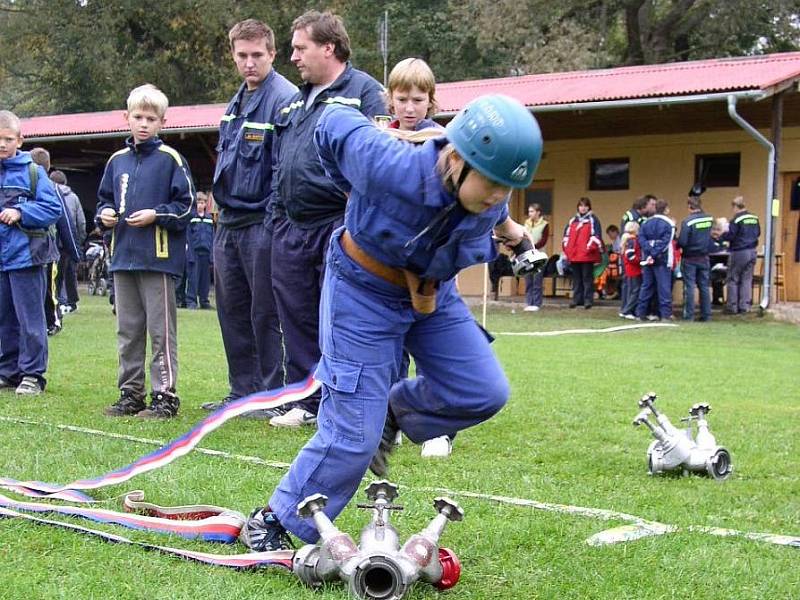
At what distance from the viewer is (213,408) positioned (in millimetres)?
7262

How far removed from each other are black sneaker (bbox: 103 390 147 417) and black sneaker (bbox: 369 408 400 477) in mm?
3270

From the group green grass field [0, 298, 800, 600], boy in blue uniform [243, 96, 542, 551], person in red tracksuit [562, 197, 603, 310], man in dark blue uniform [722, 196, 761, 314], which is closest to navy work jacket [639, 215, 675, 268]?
man in dark blue uniform [722, 196, 761, 314]

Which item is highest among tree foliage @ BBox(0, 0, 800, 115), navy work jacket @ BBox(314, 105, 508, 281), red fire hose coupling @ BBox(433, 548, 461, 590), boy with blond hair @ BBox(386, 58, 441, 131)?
tree foliage @ BBox(0, 0, 800, 115)

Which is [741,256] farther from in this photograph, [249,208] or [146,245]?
[146,245]

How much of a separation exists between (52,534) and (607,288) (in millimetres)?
20224

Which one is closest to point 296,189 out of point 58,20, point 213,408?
point 213,408

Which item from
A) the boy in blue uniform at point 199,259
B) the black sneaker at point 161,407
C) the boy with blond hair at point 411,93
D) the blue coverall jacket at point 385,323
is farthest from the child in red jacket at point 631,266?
the blue coverall jacket at point 385,323

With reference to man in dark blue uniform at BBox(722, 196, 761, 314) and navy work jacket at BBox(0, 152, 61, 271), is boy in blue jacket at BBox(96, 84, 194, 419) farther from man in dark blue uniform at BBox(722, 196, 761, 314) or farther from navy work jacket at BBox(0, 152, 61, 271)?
man in dark blue uniform at BBox(722, 196, 761, 314)

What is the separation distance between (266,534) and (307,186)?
2835 mm

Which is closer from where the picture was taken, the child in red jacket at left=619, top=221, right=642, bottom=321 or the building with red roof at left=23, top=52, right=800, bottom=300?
the child in red jacket at left=619, top=221, right=642, bottom=321

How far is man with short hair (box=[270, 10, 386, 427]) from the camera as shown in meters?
6.21

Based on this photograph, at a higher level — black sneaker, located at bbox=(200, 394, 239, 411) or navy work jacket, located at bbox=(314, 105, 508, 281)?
navy work jacket, located at bbox=(314, 105, 508, 281)

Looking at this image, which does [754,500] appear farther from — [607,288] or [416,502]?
[607,288]

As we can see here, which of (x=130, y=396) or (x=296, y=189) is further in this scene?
(x=130, y=396)
